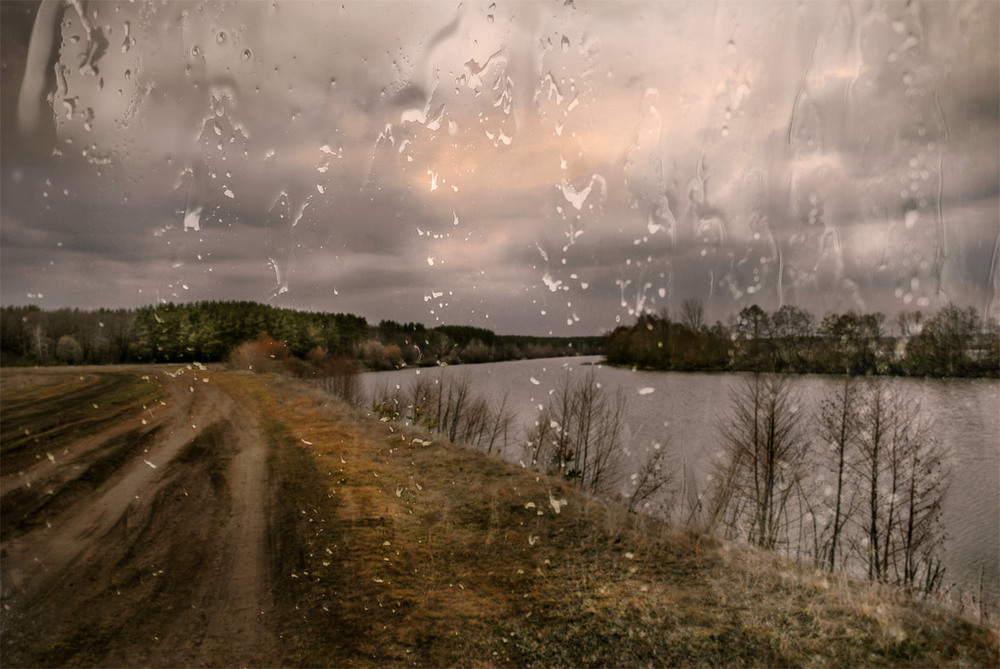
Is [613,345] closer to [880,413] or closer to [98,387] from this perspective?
[98,387]

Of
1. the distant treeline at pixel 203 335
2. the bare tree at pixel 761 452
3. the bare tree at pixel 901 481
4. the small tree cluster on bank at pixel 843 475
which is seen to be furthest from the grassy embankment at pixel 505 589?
the bare tree at pixel 901 481

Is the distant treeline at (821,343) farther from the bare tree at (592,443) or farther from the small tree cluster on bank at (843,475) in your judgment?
the small tree cluster on bank at (843,475)

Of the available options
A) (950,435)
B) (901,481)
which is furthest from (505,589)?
(901,481)

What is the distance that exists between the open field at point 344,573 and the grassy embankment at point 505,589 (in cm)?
2

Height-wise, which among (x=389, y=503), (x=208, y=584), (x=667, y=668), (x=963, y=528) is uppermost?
(x=389, y=503)

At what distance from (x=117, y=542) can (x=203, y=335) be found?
1.89 m

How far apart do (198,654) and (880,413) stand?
17.6 metres

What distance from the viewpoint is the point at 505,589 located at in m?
3.89

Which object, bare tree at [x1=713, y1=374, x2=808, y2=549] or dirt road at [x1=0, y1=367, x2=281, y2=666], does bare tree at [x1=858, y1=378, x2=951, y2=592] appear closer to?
bare tree at [x1=713, y1=374, x2=808, y2=549]

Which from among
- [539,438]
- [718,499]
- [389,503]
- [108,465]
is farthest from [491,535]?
[718,499]

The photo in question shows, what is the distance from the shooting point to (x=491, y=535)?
448cm

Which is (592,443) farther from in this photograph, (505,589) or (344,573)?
(344,573)

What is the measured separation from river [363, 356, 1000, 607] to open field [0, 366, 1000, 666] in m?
4.36

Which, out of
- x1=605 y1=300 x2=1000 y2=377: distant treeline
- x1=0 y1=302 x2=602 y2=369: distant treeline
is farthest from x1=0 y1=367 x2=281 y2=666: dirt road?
x1=605 y1=300 x2=1000 y2=377: distant treeline
